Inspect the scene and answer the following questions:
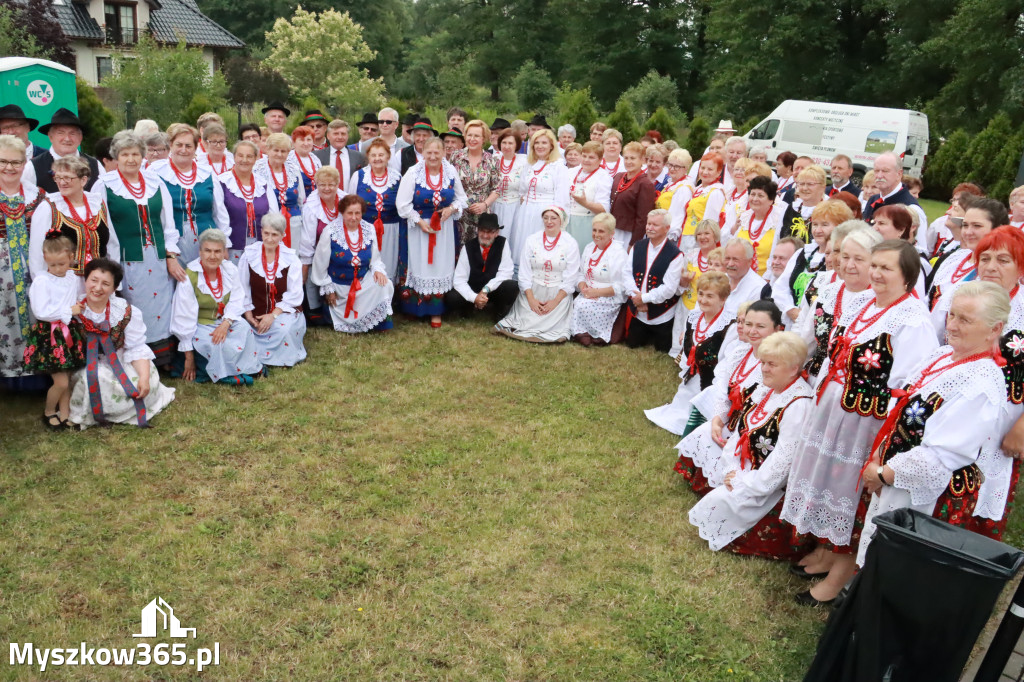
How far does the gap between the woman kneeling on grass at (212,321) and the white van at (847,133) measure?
59.9ft

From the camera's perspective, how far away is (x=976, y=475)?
3383 millimetres

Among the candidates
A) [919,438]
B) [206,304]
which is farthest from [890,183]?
[206,304]

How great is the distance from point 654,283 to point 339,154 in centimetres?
349

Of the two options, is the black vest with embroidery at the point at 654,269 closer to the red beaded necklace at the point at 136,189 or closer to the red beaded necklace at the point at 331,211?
the red beaded necklace at the point at 331,211

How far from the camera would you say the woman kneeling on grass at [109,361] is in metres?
5.36

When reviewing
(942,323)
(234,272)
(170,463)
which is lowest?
(170,463)

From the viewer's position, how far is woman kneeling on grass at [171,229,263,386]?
20.6 feet

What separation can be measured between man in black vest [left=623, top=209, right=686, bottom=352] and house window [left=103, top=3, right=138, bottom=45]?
30.2 m

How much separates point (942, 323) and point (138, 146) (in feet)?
17.9

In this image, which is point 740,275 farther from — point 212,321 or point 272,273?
point 212,321

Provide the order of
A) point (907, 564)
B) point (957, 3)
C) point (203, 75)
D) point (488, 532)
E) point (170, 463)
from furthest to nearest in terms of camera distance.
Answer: point (957, 3)
point (203, 75)
point (170, 463)
point (488, 532)
point (907, 564)

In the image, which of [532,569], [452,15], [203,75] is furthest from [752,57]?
[532,569]

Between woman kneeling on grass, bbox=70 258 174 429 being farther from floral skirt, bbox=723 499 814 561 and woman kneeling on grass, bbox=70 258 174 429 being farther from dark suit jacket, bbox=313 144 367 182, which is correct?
floral skirt, bbox=723 499 814 561

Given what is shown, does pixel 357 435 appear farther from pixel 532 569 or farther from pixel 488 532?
pixel 532 569
